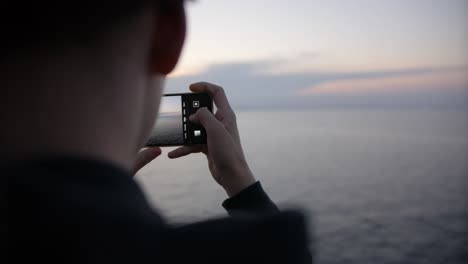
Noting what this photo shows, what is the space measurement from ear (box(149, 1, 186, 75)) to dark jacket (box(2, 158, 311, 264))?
0.61 feet

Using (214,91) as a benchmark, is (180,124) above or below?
below

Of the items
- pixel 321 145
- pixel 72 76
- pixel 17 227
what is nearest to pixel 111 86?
pixel 72 76

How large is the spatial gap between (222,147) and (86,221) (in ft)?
2.61

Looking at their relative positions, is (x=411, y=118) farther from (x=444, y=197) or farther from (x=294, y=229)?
(x=294, y=229)

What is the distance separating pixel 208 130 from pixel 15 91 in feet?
2.65

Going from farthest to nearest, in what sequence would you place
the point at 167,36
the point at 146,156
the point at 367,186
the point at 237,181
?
the point at 367,186, the point at 146,156, the point at 237,181, the point at 167,36

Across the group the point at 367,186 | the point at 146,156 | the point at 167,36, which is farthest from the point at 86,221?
the point at 367,186

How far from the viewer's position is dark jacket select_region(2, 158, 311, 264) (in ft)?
1.41

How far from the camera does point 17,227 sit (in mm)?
431

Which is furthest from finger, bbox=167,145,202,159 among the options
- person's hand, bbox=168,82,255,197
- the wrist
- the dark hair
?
the dark hair

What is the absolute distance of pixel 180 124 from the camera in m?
1.51

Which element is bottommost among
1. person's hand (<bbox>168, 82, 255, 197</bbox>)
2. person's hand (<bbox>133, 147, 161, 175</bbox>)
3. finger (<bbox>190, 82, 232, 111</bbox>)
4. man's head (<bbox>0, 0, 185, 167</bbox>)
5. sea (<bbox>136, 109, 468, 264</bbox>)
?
sea (<bbox>136, 109, 468, 264</bbox>)

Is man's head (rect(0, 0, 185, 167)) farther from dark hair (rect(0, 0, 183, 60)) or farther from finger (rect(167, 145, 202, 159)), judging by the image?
finger (rect(167, 145, 202, 159))

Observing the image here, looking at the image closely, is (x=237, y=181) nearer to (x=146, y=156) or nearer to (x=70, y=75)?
(x=146, y=156)
